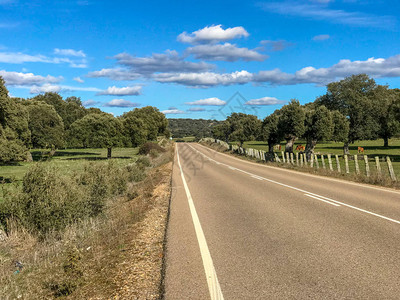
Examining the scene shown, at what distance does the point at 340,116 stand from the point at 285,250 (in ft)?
121

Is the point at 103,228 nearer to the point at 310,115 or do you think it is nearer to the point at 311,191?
the point at 311,191

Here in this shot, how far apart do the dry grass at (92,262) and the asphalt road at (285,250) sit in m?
0.42

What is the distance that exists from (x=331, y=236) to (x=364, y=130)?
41706 mm

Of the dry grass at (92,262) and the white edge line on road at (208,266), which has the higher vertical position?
the white edge line on road at (208,266)

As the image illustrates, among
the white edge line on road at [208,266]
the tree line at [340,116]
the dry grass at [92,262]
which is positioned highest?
the tree line at [340,116]

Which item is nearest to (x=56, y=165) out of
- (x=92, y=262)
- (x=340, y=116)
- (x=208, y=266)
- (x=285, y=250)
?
(x=92, y=262)

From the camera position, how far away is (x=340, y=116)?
38.2 metres

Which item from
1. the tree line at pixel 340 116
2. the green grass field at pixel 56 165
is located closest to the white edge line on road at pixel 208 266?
the green grass field at pixel 56 165

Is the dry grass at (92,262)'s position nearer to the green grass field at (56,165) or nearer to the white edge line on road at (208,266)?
the white edge line on road at (208,266)

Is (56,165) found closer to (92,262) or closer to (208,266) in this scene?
(92,262)

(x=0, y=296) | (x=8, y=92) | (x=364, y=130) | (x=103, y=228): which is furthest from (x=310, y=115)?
(x=0, y=296)

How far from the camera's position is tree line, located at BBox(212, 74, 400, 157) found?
37.2 metres

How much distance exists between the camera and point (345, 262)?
486cm

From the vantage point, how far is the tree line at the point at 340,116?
3716 centimetres
